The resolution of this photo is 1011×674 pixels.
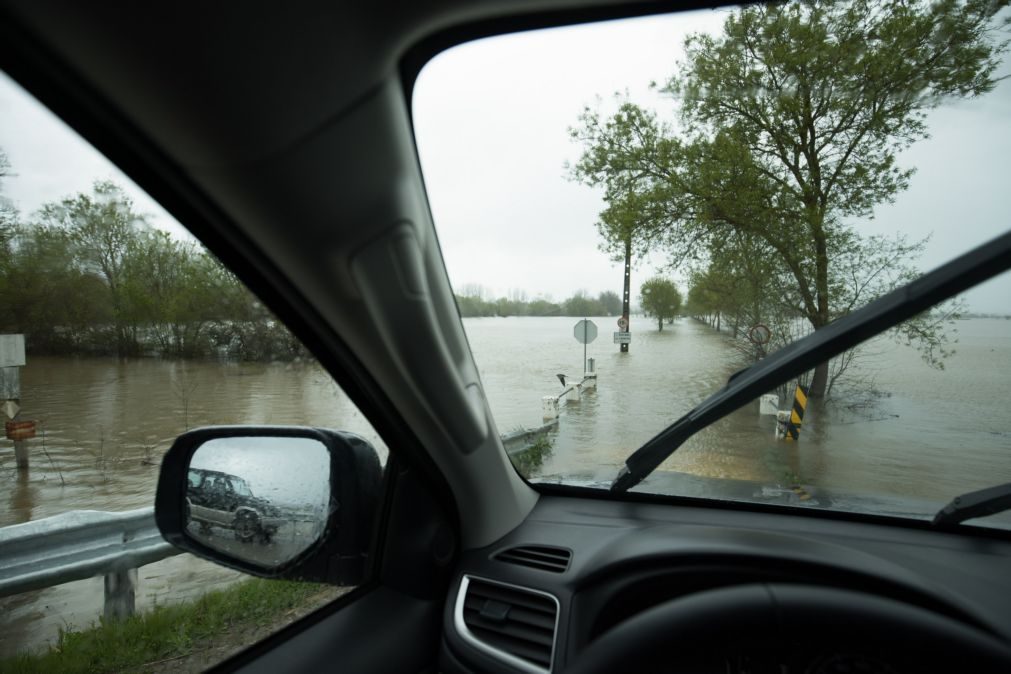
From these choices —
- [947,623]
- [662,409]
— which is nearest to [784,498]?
[662,409]

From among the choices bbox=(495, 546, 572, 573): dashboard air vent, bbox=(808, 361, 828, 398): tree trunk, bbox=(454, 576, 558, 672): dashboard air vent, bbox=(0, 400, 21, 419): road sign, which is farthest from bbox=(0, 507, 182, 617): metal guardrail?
bbox=(808, 361, 828, 398): tree trunk

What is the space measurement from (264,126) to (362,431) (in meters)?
1.02

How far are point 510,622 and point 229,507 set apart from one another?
1.01 metres

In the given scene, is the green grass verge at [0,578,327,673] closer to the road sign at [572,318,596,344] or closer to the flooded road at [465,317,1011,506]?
the flooded road at [465,317,1011,506]

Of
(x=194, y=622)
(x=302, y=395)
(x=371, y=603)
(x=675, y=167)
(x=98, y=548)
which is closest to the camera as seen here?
(x=98, y=548)

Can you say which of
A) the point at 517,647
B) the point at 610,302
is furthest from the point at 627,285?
the point at 517,647

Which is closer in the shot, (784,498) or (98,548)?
(98,548)

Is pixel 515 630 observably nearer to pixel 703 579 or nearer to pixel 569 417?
pixel 703 579

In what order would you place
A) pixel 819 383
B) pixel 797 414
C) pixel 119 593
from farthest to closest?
pixel 797 414
pixel 819 383
pixel 119 593

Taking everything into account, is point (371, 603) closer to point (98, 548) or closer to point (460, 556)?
point (460, 556)

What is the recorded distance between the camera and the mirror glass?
1.55 m

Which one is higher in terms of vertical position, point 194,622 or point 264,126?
point 264,126

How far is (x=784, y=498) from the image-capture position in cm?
212

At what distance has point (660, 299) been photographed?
229cm
